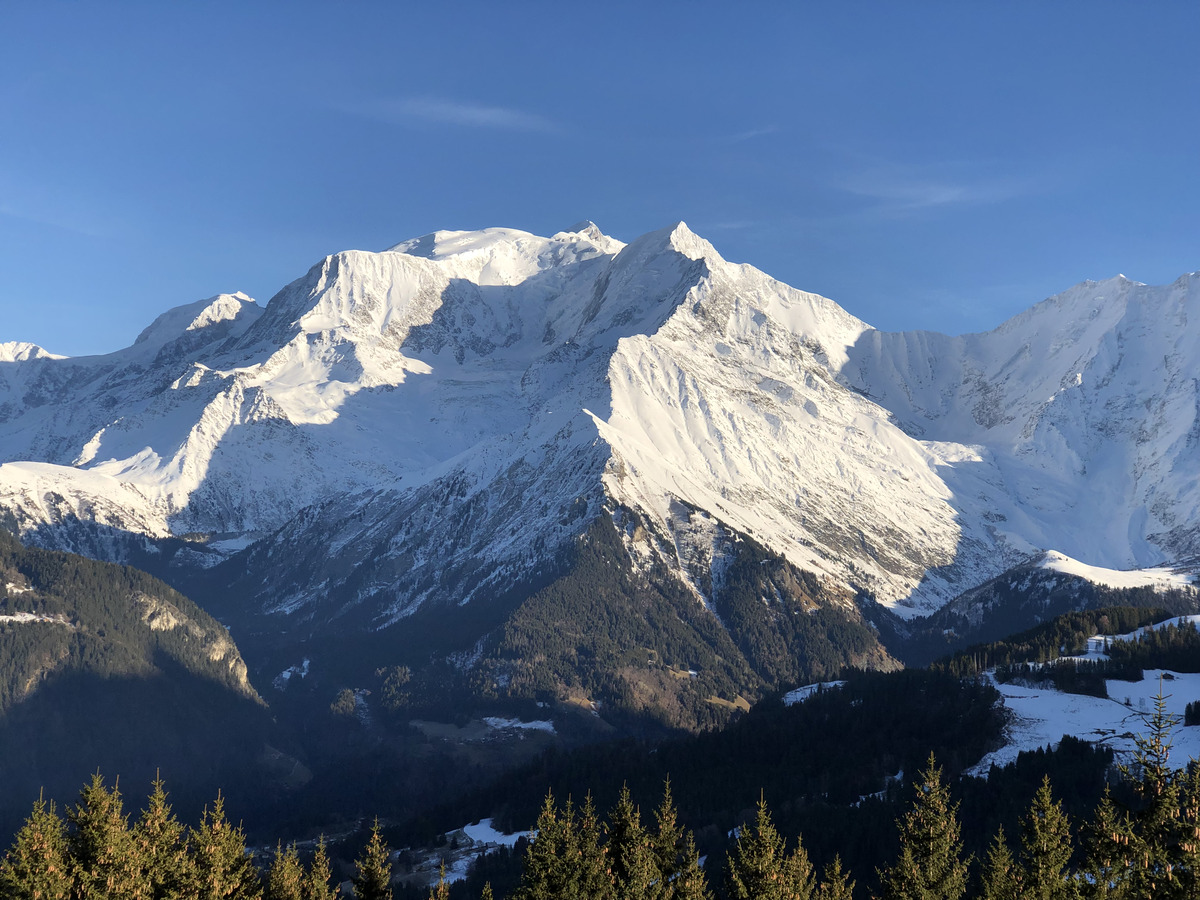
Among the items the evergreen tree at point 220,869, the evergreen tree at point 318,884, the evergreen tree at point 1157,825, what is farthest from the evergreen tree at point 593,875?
the evergreen tree at point 1157,825

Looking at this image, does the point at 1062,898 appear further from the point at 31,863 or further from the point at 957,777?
the point at 957,777

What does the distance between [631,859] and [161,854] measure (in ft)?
123

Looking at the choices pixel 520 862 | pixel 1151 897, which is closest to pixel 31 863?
pixel 1151 897

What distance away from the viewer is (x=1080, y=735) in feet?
641

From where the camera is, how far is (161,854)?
9806 cm

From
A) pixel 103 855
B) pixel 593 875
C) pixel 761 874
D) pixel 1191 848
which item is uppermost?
pixel 103 855

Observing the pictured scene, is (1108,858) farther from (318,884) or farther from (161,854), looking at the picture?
(161,854)

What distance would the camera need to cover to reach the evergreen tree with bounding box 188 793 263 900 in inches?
3693

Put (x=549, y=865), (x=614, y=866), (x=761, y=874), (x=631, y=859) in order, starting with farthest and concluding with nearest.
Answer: (x=614, y=866), (x=631, y=859), (x=549, y=865), (x=761, y=874)

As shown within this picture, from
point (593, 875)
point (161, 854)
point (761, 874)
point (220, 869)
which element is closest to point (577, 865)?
point (593, 875)

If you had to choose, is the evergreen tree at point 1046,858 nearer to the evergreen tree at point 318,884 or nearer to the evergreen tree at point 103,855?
the evergreen tree at point 318,884

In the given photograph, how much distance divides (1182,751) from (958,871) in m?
105

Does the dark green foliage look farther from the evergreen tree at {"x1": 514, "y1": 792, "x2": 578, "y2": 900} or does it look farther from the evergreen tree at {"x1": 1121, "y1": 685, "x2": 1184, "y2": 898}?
the evergreen tree at {"x1": 1121, "y1": 685, "x2": 1184, "y2": 898}

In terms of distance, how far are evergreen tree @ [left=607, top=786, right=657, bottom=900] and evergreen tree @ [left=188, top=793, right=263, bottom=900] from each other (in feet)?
95.9
